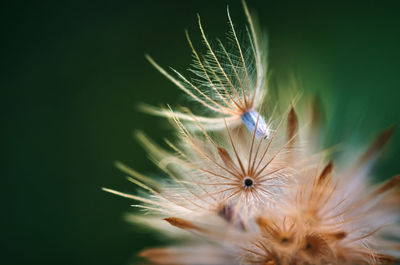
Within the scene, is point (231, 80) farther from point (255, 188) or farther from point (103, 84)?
point (103, 84)

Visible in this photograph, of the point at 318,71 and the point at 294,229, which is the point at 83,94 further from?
the point at 294,229

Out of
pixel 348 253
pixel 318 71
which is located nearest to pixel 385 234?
pixel 348 253

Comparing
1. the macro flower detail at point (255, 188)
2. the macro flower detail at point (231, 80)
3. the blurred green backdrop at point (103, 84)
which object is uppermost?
the blurred green backdrop at point (103, 84)

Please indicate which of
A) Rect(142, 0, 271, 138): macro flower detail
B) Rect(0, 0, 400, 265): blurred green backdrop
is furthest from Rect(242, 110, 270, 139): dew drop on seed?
Rect(0, 0, 400, 265): blurred green backdrop

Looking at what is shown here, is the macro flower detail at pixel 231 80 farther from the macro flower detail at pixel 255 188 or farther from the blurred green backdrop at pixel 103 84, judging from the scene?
the blurred green backdrop at pixel 103 84

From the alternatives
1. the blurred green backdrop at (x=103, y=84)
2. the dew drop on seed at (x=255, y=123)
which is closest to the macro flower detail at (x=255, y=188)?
the dew drop on seed at (x=255, y=123)

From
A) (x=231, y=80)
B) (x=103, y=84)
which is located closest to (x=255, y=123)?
(x=231, y=80)
